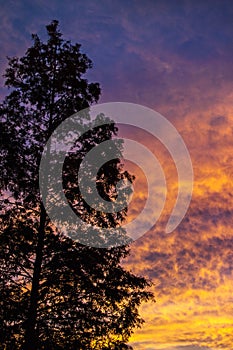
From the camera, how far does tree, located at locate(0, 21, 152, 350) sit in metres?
15.8

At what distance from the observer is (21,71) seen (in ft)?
60.2

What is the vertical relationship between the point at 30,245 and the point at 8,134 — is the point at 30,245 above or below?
below

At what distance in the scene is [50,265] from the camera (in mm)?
16297

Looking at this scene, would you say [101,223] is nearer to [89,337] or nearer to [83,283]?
[83,283]

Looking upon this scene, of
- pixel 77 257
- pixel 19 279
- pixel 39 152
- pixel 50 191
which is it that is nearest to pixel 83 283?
pixel 77 257

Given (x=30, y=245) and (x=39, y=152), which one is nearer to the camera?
(x=30, y=245)

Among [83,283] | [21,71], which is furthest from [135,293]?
[21,71]

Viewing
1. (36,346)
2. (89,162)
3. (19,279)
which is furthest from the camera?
(89,162)

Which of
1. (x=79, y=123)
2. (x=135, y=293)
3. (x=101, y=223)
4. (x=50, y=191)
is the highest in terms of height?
(x=79, y=123)

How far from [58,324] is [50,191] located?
15.3 ft

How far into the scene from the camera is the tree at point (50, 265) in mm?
15781

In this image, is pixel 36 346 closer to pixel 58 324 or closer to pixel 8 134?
pixel 58 324

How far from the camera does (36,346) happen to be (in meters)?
15.5

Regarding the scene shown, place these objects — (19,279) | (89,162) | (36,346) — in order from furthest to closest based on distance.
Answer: (89,162) < (19,279) < (36,346)
